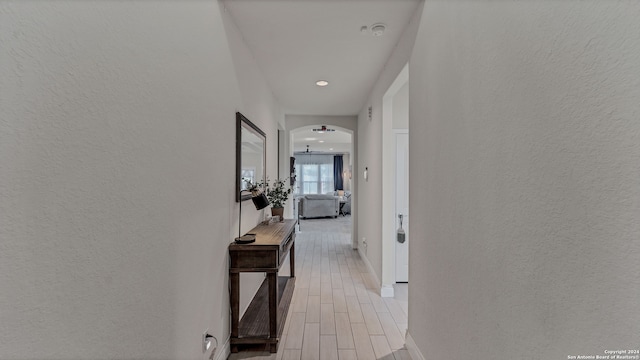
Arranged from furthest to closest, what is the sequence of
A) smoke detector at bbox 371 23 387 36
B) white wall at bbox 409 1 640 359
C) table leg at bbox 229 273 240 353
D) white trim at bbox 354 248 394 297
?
white trim at bbox 354 248 394 297 → smoke detector at bbox 371 23 387 36 → table leg at bbox 229 273 240 353 → white wall at bbox 409 1 640 359

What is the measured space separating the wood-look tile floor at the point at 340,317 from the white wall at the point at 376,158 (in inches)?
11.8

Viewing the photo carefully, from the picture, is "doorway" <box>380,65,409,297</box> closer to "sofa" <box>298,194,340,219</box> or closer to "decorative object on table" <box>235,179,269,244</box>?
"decorative object on table" <box>235,179,269,244</box>

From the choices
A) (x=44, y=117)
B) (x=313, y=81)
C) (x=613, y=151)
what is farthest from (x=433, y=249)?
(x=313, y=81)

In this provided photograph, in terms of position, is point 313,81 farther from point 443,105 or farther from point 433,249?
point 433,249

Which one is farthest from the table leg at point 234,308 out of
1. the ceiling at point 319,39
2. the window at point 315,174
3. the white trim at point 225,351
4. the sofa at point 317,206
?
the window at point 315,174

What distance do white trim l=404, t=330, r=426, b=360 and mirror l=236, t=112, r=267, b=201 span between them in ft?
5.69

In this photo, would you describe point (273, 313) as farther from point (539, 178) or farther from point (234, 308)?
point (539, 178)

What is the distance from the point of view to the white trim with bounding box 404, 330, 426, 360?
2059 millimetres

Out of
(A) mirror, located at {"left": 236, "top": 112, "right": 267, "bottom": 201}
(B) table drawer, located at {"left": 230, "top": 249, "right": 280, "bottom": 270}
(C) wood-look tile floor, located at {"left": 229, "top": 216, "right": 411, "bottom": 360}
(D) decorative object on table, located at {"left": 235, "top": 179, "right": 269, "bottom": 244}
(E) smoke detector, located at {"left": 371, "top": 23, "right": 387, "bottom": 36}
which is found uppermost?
(E) smoke detector, located at {"left": 371, "top": 23, "right": 387, "bottom": 36}

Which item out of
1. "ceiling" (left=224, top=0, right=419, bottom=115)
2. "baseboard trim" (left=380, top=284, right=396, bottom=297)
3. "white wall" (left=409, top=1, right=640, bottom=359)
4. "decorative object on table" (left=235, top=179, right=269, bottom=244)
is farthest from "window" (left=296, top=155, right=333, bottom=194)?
"white wall" (left=409, top=1, right=640, bottom=359)

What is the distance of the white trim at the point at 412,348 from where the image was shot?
6.76 feet

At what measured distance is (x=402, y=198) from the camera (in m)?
3.75

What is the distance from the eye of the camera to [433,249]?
1825 mm

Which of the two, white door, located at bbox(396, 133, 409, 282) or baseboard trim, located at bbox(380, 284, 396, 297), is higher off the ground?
white door, located at bbox(396, 133, 409, 282)
